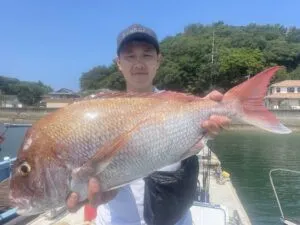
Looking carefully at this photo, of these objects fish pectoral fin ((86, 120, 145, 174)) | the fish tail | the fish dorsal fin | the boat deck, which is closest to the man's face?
the fish dorsal fin

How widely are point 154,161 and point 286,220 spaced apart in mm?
6353

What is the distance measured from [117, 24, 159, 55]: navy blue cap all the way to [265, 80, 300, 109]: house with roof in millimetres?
59205

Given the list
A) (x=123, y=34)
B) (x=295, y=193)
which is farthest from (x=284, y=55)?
(x=123, y=34)

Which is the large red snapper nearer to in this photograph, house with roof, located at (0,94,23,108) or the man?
the man

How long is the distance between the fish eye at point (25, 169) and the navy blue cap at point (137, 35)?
1.02 m

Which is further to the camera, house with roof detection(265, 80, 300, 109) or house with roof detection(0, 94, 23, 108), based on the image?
house with roof detection(0, 94, 23, 108)

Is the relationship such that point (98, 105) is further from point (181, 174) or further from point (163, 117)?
point (181, 174)

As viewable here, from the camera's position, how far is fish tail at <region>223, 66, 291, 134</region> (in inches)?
86.7

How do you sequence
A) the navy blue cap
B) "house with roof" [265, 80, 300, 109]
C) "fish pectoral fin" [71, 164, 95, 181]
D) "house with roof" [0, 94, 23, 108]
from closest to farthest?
"fish pectoral fin" [71, 164, 95, 181]
the navy blue cap
"house with roof" [265, 80, 300, 109]
"house with roof" [0, 94, 23, 108]

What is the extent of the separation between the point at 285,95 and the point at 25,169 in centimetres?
6183

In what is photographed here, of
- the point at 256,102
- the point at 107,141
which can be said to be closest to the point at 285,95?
the point at 256,102

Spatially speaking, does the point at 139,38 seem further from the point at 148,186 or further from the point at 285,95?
the point at 285,95

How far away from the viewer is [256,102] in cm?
225

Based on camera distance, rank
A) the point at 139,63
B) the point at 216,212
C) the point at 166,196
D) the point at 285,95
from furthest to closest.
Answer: the point at 285,95 → the point at 216,212 → the point at 139,63 → the point at 166,196
